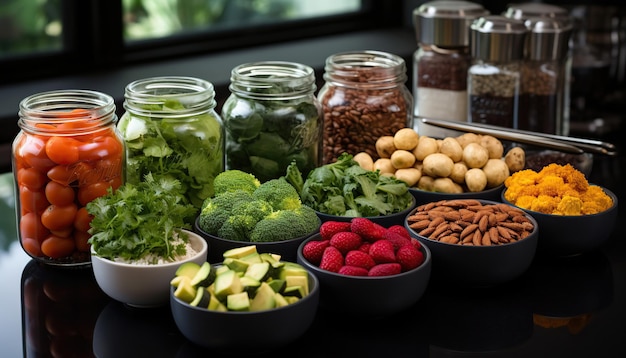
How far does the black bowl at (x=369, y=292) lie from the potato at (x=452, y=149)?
0.43 meters

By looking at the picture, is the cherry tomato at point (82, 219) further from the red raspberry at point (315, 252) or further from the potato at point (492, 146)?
the potato at point (492, 146)

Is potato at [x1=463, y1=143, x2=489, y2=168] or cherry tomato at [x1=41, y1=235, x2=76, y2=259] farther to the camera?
potato at [x1=463, y1=143, x2=489, y2=168]

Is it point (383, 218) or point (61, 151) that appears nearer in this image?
point (61, 151)

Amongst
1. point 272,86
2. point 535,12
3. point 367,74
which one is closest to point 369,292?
point 272,86

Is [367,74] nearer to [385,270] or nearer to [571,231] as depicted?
[571,231]

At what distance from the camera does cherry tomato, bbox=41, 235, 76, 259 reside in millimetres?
1453

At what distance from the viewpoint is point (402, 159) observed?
1.68 meters

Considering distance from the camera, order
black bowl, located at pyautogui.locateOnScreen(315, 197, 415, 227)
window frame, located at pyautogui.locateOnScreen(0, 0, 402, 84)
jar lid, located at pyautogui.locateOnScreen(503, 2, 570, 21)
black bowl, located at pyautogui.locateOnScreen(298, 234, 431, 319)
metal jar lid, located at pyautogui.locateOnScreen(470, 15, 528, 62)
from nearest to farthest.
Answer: black bowl, located at pyautogui.locateOnScreen(298, 234, 431, 319) → black bowl, located at pyautogui.locateOnScreen(315, 197, 415, 227) → metal jar lid, located at pyautogui.locateOnScreen(470, 15, 528, 62) → jar lid, located at pyautogui.locateOnScreen(503, 2, 570, 21) → window frame, located at pyautogui.locateOnScreen(0, 0, 402, 84)

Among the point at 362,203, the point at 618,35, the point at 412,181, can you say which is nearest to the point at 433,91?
the point at 412,181

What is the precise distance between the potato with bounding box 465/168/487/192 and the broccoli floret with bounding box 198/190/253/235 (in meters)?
0.43

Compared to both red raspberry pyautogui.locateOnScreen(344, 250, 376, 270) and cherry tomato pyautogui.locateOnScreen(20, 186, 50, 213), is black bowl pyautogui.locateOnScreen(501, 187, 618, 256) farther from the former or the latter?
cherry tomato pyautogui.locateOnScreen(20, 186, 50, 213)

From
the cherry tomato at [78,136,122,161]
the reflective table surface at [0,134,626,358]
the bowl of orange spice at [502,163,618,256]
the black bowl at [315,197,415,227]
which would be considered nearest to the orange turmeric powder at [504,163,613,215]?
the bowl of orange spice at [502,163,618,256]

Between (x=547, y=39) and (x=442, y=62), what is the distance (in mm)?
245

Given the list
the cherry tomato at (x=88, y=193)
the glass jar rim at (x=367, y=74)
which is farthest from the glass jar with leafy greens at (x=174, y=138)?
the glass jar rim at (x=367, y=74)
